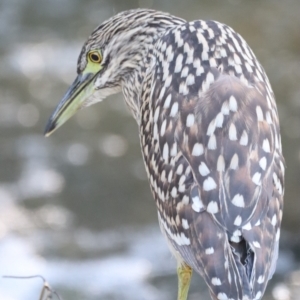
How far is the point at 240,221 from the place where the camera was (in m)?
3.42

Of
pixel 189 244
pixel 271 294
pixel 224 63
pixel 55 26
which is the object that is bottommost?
pixel 189 244

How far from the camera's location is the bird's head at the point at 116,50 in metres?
4.66

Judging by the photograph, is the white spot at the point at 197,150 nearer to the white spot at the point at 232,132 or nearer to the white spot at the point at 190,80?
the white spot at the point at 232,132

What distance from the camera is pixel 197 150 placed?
3.65 meters

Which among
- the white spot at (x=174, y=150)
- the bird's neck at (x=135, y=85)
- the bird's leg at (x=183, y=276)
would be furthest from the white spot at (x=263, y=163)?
the bird's neck at (x=135, y=85)

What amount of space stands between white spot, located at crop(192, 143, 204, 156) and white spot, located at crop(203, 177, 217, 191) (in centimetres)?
14

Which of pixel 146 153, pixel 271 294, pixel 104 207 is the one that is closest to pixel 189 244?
pixel 146 153

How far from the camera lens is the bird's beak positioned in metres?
4.81

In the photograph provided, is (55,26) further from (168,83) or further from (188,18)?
(168,83)

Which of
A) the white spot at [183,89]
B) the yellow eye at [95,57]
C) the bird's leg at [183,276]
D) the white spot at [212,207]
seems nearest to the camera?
the white spot at [212,207]

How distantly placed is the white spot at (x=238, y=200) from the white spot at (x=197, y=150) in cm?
27

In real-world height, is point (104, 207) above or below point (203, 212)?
above

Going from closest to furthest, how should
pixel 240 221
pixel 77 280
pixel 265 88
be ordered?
pixel 240 221
pixel 265 88
pixel 77 280

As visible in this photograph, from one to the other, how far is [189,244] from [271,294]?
3153mm
